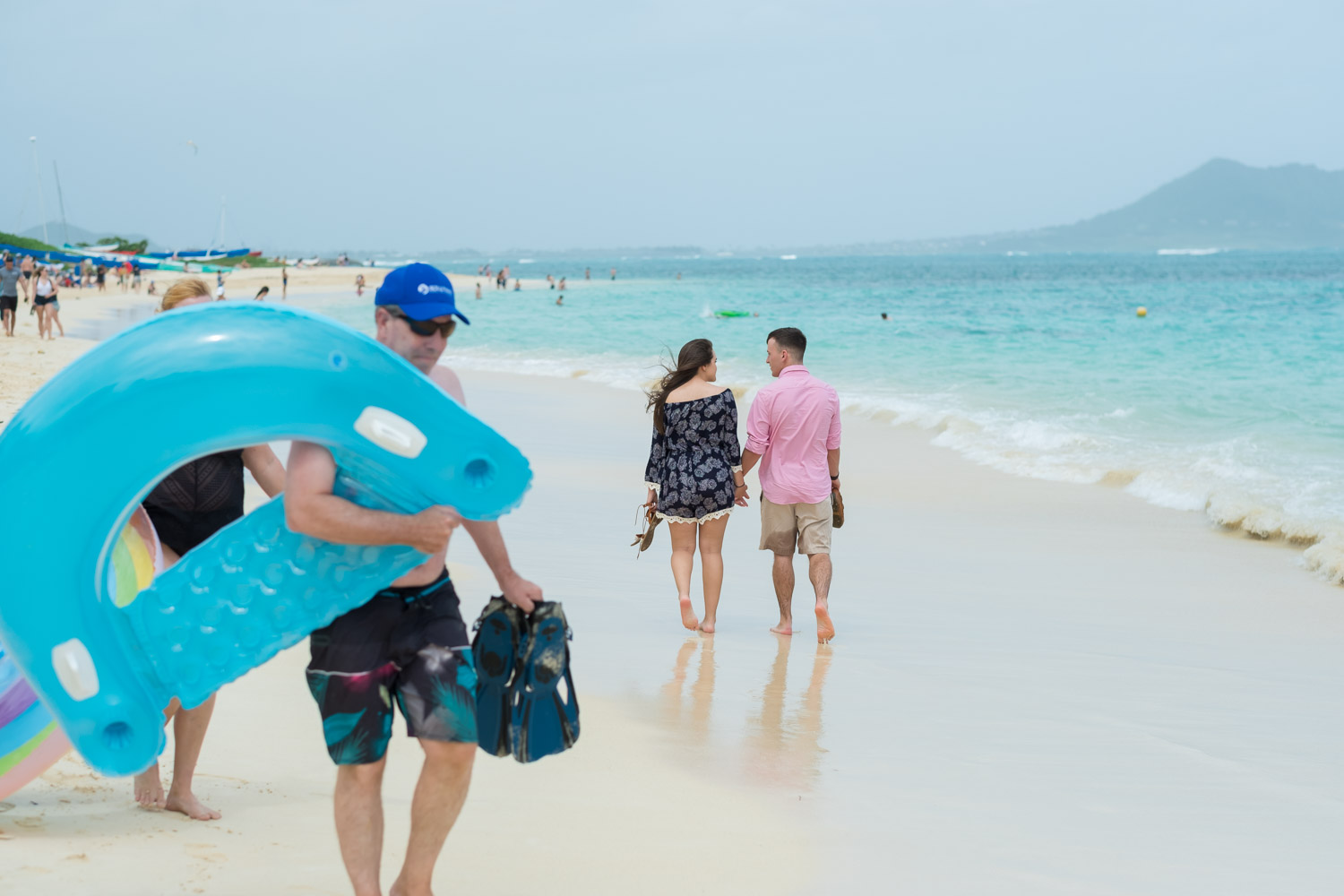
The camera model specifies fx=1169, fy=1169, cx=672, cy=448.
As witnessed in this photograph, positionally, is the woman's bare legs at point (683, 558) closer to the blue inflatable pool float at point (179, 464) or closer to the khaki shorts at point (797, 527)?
the khaki shorts at point (797, 527)

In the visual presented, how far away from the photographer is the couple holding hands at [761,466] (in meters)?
5.91

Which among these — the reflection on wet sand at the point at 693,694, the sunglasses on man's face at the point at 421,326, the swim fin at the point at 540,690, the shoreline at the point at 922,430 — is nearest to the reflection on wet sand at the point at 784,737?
the reflection on wet sand at the point at 693,694

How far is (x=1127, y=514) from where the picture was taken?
9.64 meters

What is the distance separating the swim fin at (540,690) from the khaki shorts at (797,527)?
10.6ft

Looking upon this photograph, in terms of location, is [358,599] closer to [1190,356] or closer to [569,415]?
[569,415]

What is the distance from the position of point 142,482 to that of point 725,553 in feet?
18.7

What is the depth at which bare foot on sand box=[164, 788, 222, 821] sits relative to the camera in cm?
335

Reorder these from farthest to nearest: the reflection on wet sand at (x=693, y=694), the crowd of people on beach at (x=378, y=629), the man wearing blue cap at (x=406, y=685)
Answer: the reflection on wet sand at (x=693, y=694), the man wearing blue cap at (x=406, y=685), the crowd of people on beach at (x=378, y=629)

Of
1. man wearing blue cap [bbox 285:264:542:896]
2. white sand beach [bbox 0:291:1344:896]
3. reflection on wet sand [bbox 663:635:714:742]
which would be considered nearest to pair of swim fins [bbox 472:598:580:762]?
man wearing blue cap [bbox 285:264:542:896]

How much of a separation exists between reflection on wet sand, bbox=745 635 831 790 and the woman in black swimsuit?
182 centimetres

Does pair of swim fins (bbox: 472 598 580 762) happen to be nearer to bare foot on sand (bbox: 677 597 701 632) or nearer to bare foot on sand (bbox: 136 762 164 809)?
bare foot on sand (bbox: 136 762 164 809)

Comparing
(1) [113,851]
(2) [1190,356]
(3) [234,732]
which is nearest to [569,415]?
(3) [234,732]

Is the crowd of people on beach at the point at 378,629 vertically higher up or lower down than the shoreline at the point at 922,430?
higher up

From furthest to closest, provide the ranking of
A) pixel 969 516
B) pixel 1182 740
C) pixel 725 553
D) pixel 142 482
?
pixel 969 516 → pixel 725 553 → pixel 1182 740 → pixel 142 482
